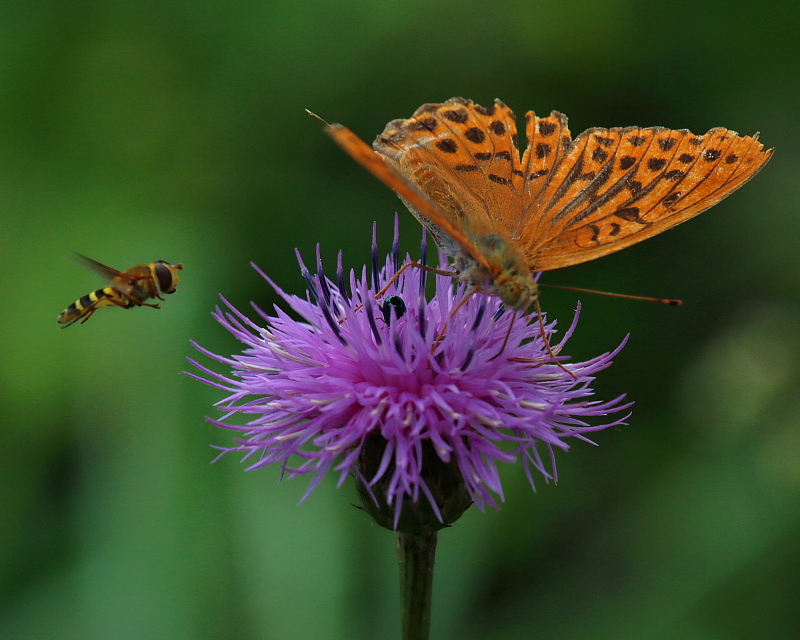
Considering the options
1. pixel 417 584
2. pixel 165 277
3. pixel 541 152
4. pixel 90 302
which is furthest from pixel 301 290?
pixel 417 584

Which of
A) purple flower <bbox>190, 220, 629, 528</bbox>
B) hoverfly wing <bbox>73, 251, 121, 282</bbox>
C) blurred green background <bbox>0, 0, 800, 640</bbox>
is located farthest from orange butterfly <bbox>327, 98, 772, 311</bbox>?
blurred green background <bbox>0, 0, 800, 640</bbox>

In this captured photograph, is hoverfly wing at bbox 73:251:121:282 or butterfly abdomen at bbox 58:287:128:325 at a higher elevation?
hoverfly wing at bbox 73:251:121:282

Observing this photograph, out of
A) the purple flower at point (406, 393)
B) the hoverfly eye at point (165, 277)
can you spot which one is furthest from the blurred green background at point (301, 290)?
the purple flower at point (406, 393)

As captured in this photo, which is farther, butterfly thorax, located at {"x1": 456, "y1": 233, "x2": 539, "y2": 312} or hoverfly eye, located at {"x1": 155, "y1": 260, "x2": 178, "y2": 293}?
hoverfly eye, located at {"x1": 155, "y1": 260, "x2": 178, "y2": 293}

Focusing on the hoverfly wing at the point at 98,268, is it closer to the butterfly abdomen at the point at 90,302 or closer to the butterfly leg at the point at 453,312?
the butterfly abdomen at the point at 90,302

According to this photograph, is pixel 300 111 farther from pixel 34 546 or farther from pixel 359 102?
pixel 34 546

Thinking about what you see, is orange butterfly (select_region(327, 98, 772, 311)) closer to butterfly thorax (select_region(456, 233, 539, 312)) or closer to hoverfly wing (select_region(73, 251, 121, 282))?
butterfly thorax (select_region(456, 233, 539, 312))
